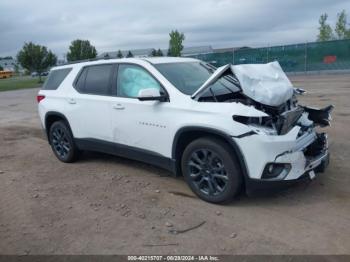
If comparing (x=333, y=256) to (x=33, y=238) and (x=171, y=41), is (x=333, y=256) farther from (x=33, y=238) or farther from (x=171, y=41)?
(x=171, y=41)

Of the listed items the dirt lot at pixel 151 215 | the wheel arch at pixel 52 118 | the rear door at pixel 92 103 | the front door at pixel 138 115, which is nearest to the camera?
the dirt lot at pixel 151 215

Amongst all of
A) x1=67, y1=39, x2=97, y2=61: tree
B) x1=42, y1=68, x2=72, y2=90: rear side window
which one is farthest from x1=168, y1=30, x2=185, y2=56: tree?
x1=42, y1=68, x2=72, y2=90: rear side window

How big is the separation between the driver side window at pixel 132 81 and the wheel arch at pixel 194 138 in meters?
0.79

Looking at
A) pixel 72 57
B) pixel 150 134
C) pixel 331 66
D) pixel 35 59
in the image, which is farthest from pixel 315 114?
Result: pixel 35 59

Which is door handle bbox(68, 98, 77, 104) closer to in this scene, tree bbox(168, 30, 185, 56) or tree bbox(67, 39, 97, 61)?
tree bbox(67, 39, 97, 61)

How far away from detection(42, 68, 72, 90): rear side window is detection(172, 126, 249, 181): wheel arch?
2.93 m

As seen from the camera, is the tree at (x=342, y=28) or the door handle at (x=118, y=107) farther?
the tree at (x=342, y=28)

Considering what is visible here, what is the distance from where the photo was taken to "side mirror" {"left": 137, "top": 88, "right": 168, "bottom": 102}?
189 inches

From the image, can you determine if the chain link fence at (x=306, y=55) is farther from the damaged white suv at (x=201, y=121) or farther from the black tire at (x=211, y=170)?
the black tire at (x=211, y=170)

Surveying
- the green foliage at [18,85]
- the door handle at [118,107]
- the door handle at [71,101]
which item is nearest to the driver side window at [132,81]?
the door handle at [118,107]

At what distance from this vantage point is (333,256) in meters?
3.39

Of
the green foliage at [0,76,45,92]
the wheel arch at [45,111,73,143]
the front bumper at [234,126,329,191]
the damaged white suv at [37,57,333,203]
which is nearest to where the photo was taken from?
the front bumper at [234,126,329,191]

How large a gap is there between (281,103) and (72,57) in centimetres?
4495

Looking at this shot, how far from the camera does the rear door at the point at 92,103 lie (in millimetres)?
5836
